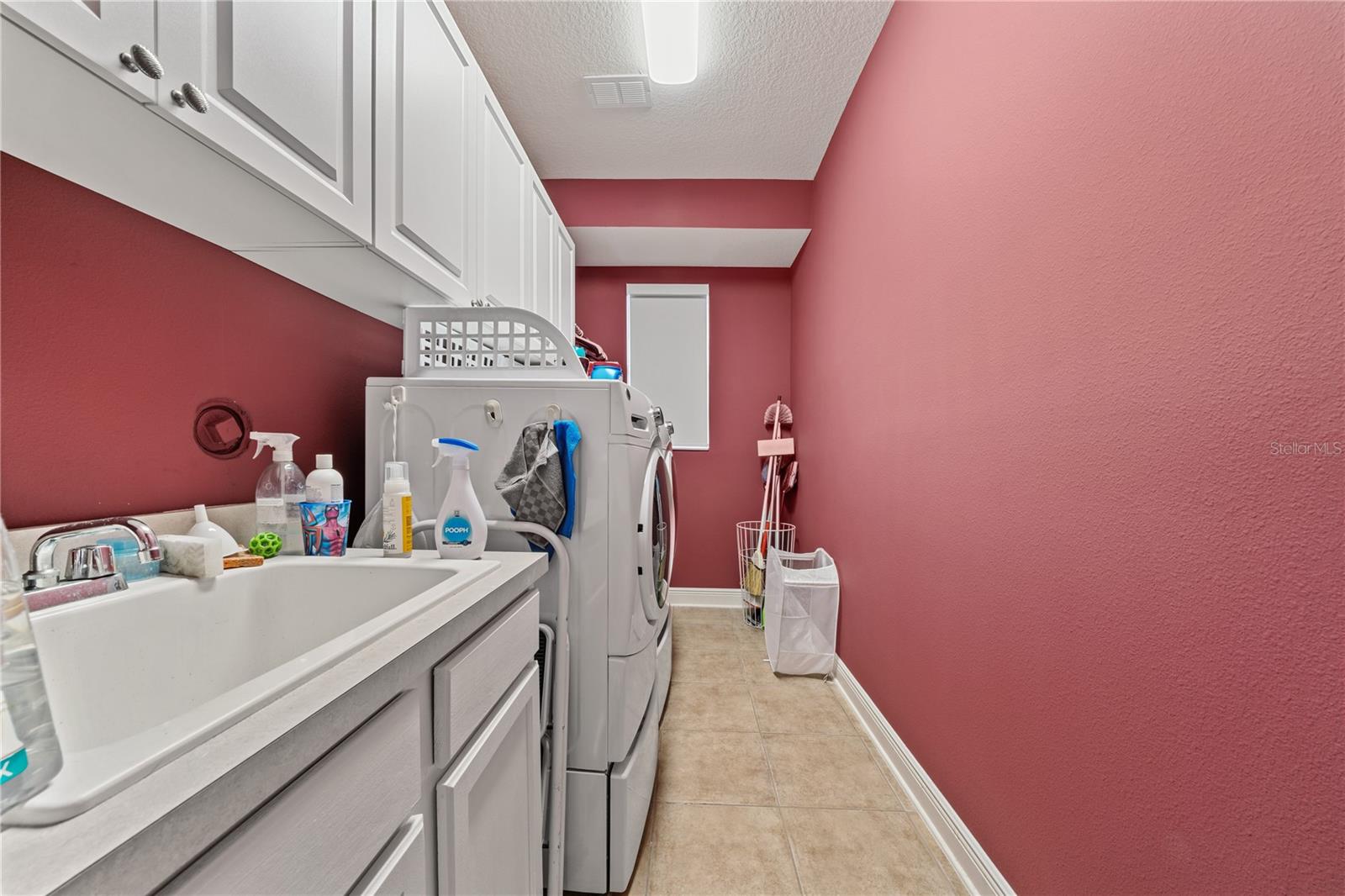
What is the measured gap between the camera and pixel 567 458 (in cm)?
121

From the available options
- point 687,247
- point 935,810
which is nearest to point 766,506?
point 687,247

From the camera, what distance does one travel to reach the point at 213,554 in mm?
814

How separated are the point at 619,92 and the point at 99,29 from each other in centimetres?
207

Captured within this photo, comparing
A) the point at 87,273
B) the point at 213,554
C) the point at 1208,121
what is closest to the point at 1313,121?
the point at 1208,121

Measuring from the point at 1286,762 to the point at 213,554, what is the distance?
1506 millimetres

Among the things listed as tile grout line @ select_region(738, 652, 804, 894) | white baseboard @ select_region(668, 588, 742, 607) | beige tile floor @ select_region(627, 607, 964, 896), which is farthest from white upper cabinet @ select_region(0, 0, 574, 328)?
white baseboard @ select_region(668, 588, 742, 607)

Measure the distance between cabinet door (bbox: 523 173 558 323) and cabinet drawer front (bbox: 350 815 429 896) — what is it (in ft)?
6.38

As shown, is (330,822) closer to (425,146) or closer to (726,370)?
(425,146)

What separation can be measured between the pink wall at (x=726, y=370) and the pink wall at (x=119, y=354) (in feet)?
8.14

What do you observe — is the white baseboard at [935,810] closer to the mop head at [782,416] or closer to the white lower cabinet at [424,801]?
the white lower cabinet at [424,801]

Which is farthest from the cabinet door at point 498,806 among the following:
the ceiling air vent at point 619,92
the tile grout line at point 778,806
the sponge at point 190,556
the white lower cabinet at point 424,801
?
the ceiling air vent at point 619,92

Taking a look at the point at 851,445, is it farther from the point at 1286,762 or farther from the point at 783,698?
the point at 1286,762

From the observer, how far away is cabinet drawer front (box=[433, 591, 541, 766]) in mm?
676

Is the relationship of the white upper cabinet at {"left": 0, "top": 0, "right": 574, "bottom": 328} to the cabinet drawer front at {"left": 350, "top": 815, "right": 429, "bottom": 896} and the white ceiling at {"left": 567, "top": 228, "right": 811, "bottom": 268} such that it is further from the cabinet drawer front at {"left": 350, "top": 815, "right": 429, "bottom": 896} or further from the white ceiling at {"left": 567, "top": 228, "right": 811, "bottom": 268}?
the white ceiling at {"left": 567, "top": 228, "right": 811, "bottom": 268}
